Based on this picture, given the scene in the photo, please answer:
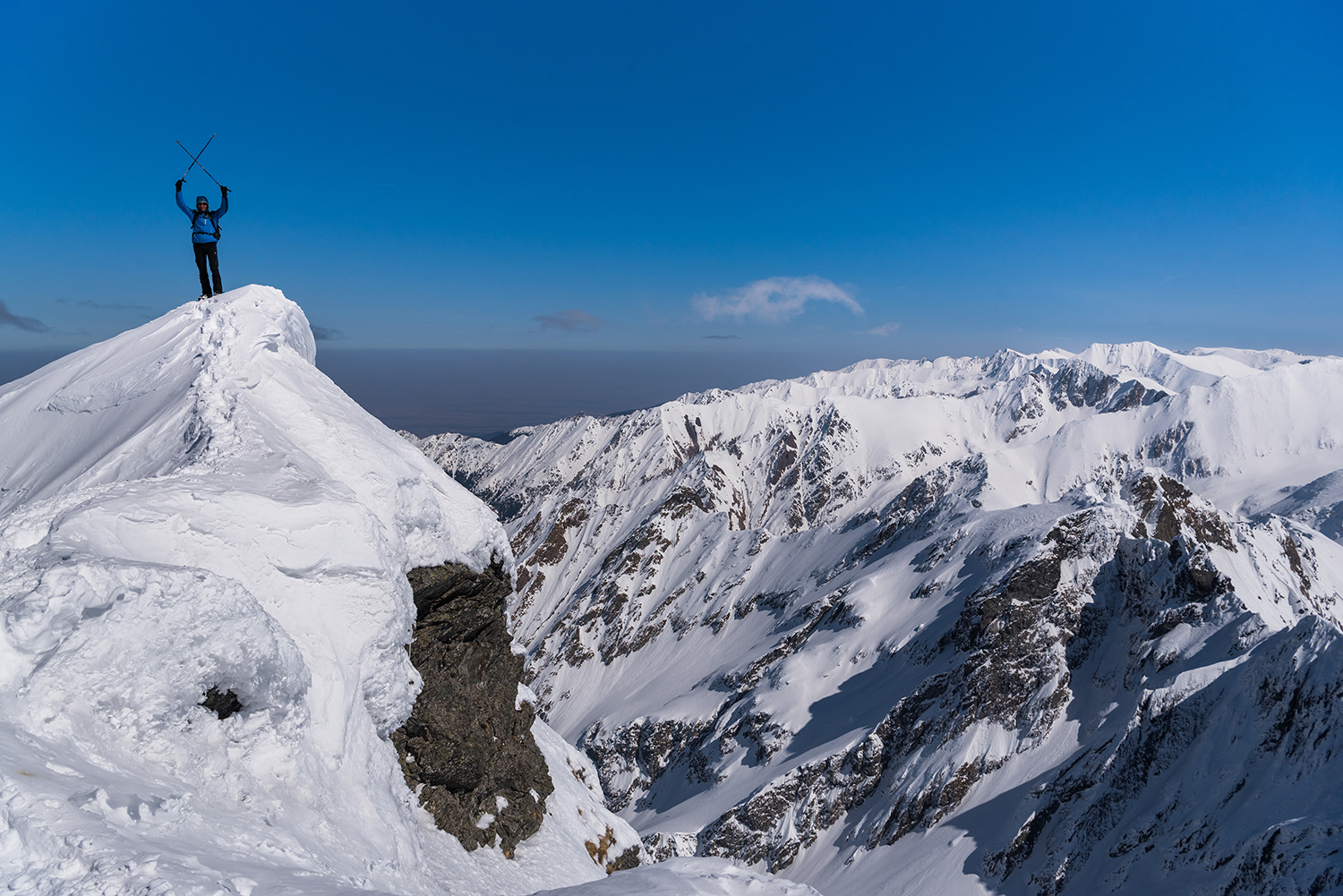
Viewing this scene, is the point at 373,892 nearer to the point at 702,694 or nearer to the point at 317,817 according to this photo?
the point at 317,817

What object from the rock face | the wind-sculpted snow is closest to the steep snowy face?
the rock face

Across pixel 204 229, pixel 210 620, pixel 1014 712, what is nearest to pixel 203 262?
pixel 204 229

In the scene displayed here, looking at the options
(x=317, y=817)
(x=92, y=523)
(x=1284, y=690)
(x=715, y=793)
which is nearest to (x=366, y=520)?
(x=92, y=523)

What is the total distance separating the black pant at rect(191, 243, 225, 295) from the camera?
19859 millimetres

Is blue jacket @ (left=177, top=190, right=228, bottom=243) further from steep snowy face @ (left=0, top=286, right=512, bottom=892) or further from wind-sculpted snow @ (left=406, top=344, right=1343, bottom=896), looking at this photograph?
wind-sculpted snow @ (left=406, top=344, right=1343, bottom=896)

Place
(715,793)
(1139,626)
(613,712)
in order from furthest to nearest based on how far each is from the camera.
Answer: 1. (613,712)
2. (715,793)
3. (1139,626)

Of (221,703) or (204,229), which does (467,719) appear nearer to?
(221,703)

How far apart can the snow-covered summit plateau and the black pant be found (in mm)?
1222

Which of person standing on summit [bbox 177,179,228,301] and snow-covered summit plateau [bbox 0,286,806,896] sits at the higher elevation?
person standing on summit [bbox 177,179,228,301]

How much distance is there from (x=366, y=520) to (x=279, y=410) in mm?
5231

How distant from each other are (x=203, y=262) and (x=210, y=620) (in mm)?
15197

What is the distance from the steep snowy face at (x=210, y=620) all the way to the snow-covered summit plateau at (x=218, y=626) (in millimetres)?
36

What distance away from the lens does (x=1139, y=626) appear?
7138 cm

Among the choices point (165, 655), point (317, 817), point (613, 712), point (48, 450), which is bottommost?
point (613, 712)
